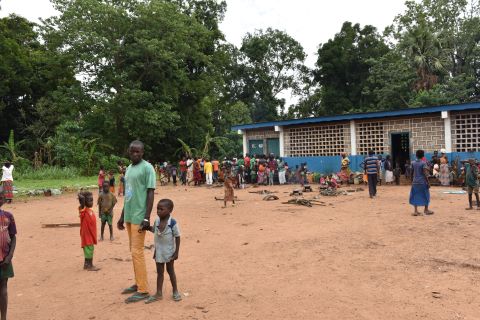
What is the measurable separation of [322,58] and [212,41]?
11.6 metres

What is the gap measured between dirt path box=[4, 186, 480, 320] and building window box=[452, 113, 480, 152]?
662 cm

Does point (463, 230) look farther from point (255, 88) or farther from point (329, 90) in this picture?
point (255, 88)

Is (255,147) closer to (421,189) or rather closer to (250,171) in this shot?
(250,171)

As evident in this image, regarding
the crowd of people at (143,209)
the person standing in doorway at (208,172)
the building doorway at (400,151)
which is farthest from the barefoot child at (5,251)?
the building doorway at (400,151)

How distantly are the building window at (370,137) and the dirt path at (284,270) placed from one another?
320 inches

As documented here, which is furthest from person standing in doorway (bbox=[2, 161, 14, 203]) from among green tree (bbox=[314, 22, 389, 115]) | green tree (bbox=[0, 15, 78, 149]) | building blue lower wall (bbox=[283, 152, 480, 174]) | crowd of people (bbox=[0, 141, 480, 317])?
green tree (bbox=[314, 22, 389, 115])

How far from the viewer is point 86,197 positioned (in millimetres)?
6492

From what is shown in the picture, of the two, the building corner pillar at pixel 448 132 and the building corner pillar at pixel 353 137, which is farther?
the building corner pillar at pixel 353 137

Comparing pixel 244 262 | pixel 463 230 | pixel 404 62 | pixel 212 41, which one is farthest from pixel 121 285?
pixel 404 62

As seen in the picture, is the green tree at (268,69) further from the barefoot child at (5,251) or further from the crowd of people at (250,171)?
the barefoot child at (5,251)

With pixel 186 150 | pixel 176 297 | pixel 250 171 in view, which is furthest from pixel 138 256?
pixel 186 150

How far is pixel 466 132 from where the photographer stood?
15.7 metres

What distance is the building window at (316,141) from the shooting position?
63.5 ft

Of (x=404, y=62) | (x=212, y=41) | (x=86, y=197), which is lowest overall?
(x=86, y=197)
